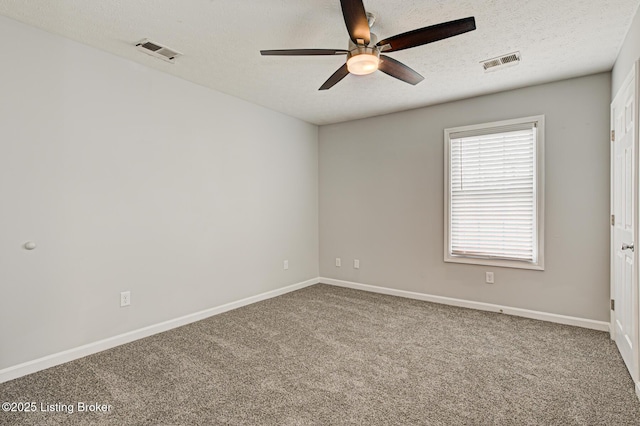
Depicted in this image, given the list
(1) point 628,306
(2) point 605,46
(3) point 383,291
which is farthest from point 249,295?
(2) point 605,46

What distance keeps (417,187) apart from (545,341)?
2.18 meters

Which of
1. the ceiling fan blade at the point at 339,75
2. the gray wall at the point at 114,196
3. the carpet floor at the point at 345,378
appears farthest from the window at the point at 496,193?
the gray wall at the point at 114,196

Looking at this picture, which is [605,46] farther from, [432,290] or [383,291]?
[383,291]

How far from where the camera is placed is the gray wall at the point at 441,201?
3414 mm

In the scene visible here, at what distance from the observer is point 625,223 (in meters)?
2.66

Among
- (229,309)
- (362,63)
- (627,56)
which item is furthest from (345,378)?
(627,56)

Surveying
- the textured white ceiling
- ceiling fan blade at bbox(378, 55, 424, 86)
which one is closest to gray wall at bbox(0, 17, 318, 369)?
the textured white ceiling

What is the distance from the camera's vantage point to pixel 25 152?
8.30ft

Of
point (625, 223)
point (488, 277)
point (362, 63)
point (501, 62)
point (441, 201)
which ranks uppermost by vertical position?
point (501, 62)

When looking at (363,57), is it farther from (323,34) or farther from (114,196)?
(114,196)

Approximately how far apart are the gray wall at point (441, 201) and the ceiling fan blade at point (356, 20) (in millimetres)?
2497

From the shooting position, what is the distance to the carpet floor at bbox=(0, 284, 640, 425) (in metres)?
2.03

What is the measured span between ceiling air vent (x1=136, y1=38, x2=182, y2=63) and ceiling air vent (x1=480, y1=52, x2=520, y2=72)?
2.73 m

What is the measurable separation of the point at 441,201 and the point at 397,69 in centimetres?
221
